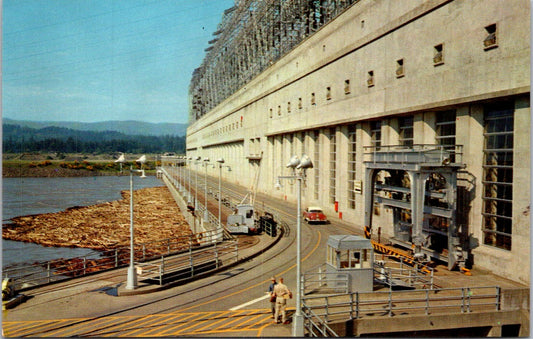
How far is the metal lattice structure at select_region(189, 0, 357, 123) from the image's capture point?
192 feet

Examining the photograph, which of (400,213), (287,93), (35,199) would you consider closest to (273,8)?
(287,93)

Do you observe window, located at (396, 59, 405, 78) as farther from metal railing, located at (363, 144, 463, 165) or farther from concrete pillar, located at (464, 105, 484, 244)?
concrete pillar, located at (464, 105, 484, 244)

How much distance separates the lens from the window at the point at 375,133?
3847 centimetres

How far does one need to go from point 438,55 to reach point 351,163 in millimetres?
17004

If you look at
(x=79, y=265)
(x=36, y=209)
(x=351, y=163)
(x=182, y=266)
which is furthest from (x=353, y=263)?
(x=36, y=209)

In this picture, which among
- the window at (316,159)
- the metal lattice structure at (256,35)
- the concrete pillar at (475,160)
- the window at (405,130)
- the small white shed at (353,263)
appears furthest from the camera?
the metal lattice structure at (256,35)

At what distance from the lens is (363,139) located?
131 ft

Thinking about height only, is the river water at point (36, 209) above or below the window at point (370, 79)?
below

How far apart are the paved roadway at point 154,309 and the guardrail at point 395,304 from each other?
166cm

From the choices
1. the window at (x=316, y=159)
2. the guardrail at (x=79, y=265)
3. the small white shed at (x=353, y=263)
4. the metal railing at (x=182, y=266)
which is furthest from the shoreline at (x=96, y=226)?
the small white shed at (x=353, y=263)

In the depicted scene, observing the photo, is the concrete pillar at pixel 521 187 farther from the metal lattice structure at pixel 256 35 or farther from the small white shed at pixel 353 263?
the metal lattice structure at pixel 256 35

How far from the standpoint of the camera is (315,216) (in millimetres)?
44562

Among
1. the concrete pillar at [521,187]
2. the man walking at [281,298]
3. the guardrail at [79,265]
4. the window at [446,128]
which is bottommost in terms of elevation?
the guardrail at [79,265]

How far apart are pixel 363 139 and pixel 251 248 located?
1499 centimetres
